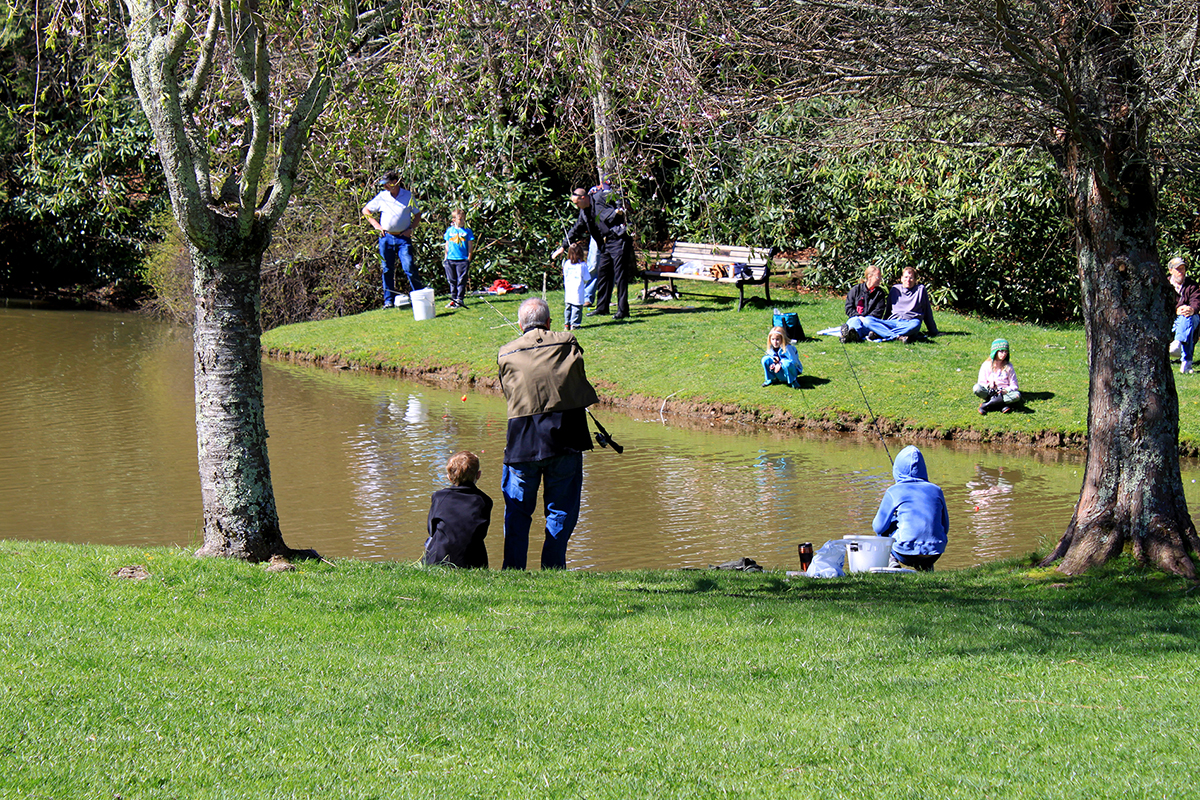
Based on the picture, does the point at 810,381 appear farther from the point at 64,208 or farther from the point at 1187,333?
the point at 64,208

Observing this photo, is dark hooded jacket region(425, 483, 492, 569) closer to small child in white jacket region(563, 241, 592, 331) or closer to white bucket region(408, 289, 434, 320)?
small child in white jacket region(563, 241, 592, 331)

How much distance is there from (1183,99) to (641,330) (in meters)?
11.5

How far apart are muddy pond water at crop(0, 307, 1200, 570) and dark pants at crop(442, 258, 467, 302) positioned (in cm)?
403

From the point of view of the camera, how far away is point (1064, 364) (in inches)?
613

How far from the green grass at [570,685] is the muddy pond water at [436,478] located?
→ 7.33 feet

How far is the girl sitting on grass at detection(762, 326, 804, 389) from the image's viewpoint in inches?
590

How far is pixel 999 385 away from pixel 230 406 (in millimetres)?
9805

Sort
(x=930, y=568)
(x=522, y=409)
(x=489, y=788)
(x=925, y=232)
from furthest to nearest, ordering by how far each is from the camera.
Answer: (x=925, y=232)
(x=930, y=568)
(x=522, y=409)
(x=489, y=788)

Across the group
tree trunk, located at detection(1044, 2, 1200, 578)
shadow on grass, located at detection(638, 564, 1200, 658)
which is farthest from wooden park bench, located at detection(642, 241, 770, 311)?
shadow on grass, located at detection(638, 564, 1200, 658)

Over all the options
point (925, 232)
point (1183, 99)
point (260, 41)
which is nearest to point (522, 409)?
point (260, 41)

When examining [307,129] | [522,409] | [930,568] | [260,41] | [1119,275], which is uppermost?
[260,41]

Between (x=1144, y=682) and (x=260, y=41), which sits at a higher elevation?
(x=260, y=41)

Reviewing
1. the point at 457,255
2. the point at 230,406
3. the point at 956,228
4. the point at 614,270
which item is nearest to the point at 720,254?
the point at 614,270

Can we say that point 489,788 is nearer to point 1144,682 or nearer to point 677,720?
point 677,720
